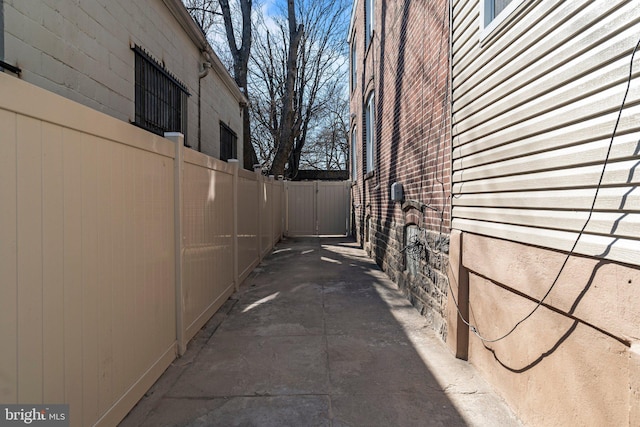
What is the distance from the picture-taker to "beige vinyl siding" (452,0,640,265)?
1722 mm

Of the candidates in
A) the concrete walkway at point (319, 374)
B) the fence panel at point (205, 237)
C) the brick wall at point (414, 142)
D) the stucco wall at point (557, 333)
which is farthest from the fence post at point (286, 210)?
the stucco wall at point (557, 333)

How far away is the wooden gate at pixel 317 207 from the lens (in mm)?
14773

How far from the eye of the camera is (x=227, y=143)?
1003 cm

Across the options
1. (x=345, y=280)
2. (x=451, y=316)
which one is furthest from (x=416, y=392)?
(x=345, y=280)

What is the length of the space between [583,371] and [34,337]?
2.61 metres

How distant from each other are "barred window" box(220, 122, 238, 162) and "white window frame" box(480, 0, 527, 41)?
7.19 metres

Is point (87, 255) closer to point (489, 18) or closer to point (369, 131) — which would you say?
point (489, 18)

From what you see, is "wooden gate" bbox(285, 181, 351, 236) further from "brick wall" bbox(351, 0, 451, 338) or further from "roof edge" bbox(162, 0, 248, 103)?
"brick wall" bbox(351, 0, 451, 338)

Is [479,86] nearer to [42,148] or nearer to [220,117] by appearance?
[42,148]

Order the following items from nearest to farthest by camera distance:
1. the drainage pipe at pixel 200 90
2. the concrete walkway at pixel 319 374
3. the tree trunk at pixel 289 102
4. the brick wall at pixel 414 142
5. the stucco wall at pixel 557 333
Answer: the stucco wall at pixel 557 333, the concrete walkway at pixel 319 374, the brick wall at pixel 414 142, the drainage pipe at pixel 200 90, the tree trunk at pixel 289 102

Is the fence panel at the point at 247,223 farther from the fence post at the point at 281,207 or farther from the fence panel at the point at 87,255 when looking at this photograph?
the fence post at the point at 281,207

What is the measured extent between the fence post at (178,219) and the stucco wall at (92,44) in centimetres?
114

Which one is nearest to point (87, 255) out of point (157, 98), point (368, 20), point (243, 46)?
point (157, 98)

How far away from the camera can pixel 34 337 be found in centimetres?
166
